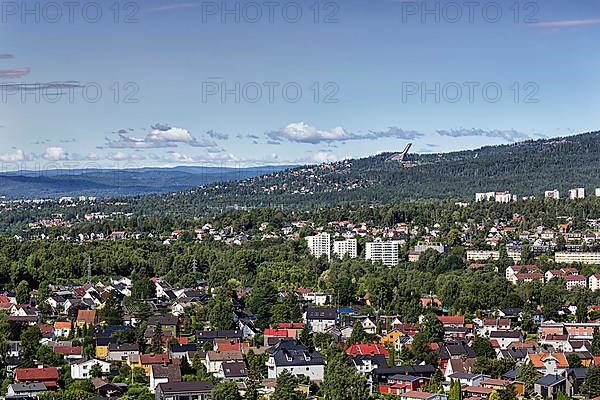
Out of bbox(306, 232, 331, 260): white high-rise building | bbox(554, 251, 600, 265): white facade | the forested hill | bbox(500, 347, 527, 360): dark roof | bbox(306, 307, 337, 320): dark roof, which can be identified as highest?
the forested hill

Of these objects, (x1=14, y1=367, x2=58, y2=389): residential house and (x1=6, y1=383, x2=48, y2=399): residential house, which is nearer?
(x1=6, y1=383, x2=48, y2=399): residential house

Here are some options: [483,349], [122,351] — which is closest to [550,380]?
[483,349]

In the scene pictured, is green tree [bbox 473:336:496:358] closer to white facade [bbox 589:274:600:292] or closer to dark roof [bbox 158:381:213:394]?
dark roof [bbox 158:381:213:394]

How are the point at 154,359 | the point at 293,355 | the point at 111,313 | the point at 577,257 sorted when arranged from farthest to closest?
the point at 577,257 → the point at 111,313 → the point at 154,359 → the point at 293,355

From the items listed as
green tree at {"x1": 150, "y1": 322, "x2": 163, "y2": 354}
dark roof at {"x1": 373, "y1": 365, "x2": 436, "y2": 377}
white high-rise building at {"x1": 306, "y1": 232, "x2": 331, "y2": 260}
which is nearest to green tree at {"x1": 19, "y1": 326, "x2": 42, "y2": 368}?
green tree at {"x1": 150, "y1": 322, "x2": 163, "y2": 354}

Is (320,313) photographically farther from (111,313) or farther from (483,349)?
(483,349)

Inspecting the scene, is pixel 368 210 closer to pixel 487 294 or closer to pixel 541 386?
pixel 487 294
